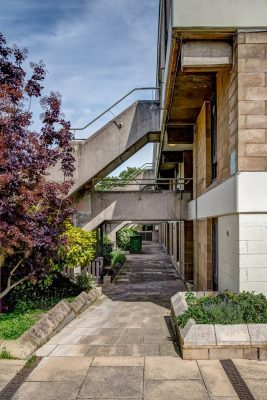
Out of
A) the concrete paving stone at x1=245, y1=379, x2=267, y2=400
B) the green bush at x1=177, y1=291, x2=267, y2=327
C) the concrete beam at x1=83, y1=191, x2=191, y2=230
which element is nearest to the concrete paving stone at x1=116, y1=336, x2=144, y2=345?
the green bush at x1=177, y1=291, x2=267, y2=327

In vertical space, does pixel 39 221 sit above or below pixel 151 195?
below

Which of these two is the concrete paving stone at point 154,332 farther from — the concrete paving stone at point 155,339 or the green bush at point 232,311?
the green bush at point 232,311

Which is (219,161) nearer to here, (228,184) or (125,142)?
(228,184)

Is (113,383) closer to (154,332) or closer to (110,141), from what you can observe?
(154,332)

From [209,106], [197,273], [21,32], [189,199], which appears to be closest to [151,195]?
[189,199]

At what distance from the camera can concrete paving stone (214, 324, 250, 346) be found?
558 cm

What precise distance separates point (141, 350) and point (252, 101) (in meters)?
4.53

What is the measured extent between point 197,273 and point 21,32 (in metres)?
8.33

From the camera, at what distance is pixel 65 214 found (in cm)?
842

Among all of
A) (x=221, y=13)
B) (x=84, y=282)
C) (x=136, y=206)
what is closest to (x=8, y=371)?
(x=84, y=282)

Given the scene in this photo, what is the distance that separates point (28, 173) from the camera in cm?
748

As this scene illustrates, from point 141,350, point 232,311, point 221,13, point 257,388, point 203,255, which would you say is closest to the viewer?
point 257,388

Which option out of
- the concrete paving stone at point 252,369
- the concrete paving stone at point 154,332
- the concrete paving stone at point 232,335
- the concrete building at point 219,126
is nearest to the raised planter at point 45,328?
the concrete paving stone at point 154,332

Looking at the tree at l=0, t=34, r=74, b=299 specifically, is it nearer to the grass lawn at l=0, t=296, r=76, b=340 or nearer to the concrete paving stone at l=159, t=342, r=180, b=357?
the grass lawn at l=0, t=296, r=76, b=340
